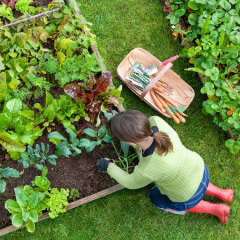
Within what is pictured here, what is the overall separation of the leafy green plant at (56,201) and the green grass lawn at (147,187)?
1.35 feet

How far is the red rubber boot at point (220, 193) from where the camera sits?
10.5 feet

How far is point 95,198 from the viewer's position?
119 inches

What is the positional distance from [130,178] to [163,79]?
1.39 meters

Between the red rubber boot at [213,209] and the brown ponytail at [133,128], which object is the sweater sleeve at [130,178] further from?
the red rubber boot at [213,209]

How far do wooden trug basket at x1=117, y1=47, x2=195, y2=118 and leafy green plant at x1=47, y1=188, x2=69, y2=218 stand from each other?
1.32 meters

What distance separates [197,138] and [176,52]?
1.09 metres

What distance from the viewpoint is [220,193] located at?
3195 millimetres

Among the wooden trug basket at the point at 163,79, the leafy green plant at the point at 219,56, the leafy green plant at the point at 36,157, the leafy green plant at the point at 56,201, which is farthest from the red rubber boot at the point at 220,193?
the leafy green plant at the point at 36,157

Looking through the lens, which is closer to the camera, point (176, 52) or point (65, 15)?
point (65, 15)

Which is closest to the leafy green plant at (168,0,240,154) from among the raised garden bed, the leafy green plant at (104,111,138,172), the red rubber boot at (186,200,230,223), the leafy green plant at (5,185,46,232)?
the red rubber boot at (186,200,230,223)

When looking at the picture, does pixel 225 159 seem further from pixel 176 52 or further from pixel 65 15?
pixel 65 15

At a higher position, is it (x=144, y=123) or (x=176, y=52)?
(x=144, y=123)

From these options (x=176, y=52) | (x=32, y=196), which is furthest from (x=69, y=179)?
(x=176, y=52)

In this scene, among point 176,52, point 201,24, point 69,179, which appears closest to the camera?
point 69,179
